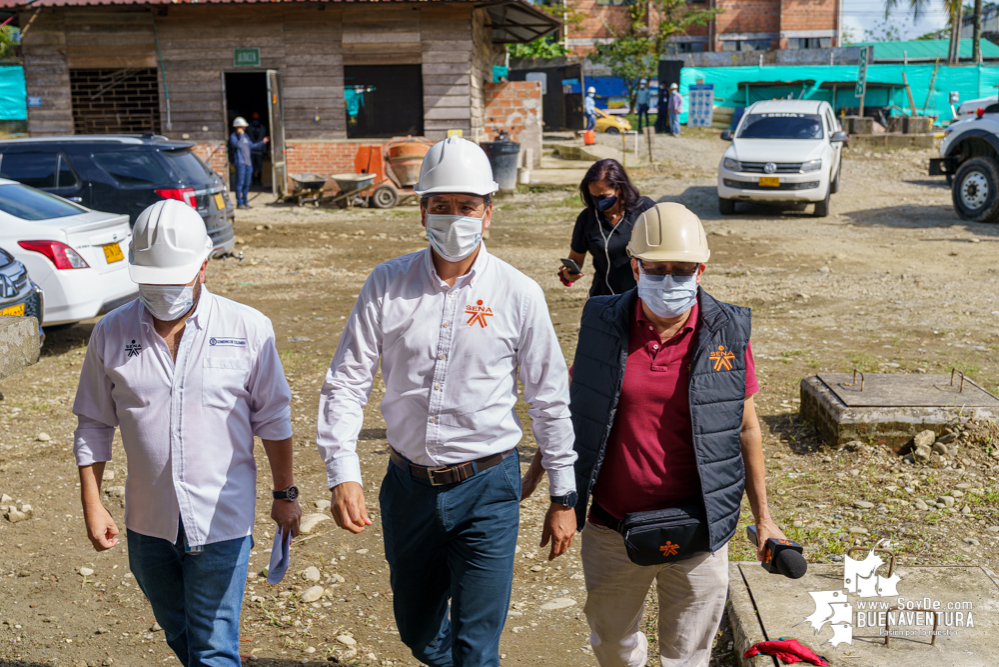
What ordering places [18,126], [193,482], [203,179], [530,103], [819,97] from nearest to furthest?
[193,482] < [203,179] < [530,103] < [18,126] < [819,97]

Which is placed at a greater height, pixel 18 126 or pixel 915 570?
pixel 18 126

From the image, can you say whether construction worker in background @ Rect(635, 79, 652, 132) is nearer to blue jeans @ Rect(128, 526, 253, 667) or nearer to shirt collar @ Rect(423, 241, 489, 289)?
shirt collar @ Rect(423, 241, 489, 289)

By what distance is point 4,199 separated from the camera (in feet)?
27.4

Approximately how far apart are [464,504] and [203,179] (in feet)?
31.9

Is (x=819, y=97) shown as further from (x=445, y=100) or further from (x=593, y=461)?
(x=593, y=461)

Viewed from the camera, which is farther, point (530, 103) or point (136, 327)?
point (530, 103)

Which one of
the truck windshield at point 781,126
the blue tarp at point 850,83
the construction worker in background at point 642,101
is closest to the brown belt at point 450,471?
the truck windshield at point 781,126

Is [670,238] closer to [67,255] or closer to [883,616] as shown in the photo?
[883,616]

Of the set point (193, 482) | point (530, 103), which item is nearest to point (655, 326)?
point (193, 482)

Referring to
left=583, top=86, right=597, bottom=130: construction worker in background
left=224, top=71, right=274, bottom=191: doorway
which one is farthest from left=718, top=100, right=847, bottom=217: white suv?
left=583, top=86, right=597, bottom=130: construction worker in background

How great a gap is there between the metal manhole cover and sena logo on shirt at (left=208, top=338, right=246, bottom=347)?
13.1ft

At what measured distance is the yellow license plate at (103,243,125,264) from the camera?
8.32 metres

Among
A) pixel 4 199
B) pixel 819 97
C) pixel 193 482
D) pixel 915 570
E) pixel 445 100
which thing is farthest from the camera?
pixel 819 97

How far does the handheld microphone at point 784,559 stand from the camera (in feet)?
8.88
